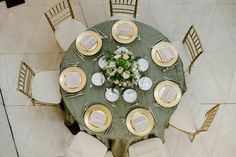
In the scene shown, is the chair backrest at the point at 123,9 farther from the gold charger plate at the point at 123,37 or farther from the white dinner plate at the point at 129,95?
the white dinner plate at the point at 129,95

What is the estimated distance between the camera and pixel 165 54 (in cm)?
385

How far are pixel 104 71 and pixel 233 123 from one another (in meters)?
2.06

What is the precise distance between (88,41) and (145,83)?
85cm

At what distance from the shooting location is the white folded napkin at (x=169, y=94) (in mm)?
3639

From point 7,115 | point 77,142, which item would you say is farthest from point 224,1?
point 7,115

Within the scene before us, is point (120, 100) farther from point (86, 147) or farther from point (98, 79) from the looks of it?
point (86, 147)

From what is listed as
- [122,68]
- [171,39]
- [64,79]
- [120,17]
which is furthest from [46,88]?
[171,39]

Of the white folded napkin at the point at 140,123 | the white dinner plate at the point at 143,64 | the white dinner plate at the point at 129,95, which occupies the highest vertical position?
the white dinner plate at the point at 143,64

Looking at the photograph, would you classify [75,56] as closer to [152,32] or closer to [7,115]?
[152,32]

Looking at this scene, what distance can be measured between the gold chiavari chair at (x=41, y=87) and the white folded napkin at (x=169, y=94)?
1286 mm

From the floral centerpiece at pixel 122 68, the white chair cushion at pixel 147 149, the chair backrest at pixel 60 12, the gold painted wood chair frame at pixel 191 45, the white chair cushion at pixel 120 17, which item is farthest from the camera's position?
the white chair cushion at pixel 120 17

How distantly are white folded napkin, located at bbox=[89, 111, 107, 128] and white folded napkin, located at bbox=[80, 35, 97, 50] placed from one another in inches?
32.4

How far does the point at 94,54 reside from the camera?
3.85 metres

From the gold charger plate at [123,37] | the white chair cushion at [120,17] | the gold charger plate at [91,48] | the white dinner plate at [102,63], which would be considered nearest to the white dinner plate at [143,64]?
the gold charger plate at [123,37]
